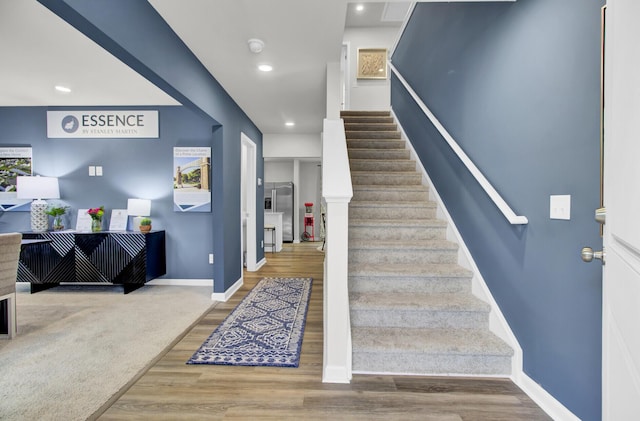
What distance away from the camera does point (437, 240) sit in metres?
2.68

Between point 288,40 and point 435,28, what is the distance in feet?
5.26

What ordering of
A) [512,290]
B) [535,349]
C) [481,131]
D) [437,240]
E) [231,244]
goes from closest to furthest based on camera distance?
[535,349], [512,290], [481,131], [437,240], [231,244]

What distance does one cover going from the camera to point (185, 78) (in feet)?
8.35

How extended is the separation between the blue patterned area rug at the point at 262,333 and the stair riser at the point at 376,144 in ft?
6.52

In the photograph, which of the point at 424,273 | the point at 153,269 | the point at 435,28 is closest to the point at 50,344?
the point at 153,269

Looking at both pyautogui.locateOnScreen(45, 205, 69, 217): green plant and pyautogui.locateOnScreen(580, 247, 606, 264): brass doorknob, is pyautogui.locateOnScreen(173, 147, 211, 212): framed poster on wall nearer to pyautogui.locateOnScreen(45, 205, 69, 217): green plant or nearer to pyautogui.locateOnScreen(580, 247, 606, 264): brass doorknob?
pyautogui.locateOnScreen(45, 205, 69, 217): green plant

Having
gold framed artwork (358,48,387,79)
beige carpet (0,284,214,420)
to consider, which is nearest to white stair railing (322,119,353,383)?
beige carpet (0,284,214,420)

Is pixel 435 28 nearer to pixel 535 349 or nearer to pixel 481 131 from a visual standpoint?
pixel 481 131

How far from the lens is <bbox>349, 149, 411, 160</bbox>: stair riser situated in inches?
145

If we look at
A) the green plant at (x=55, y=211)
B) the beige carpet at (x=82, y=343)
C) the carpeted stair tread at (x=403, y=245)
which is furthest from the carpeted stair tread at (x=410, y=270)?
the green plant at (x=55, y=211)

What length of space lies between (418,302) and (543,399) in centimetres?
80

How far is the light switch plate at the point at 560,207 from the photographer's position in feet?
4.72

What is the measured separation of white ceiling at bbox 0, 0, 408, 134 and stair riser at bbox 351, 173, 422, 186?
3.82 ft

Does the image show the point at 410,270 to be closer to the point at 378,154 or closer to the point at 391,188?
the point at 391,188
